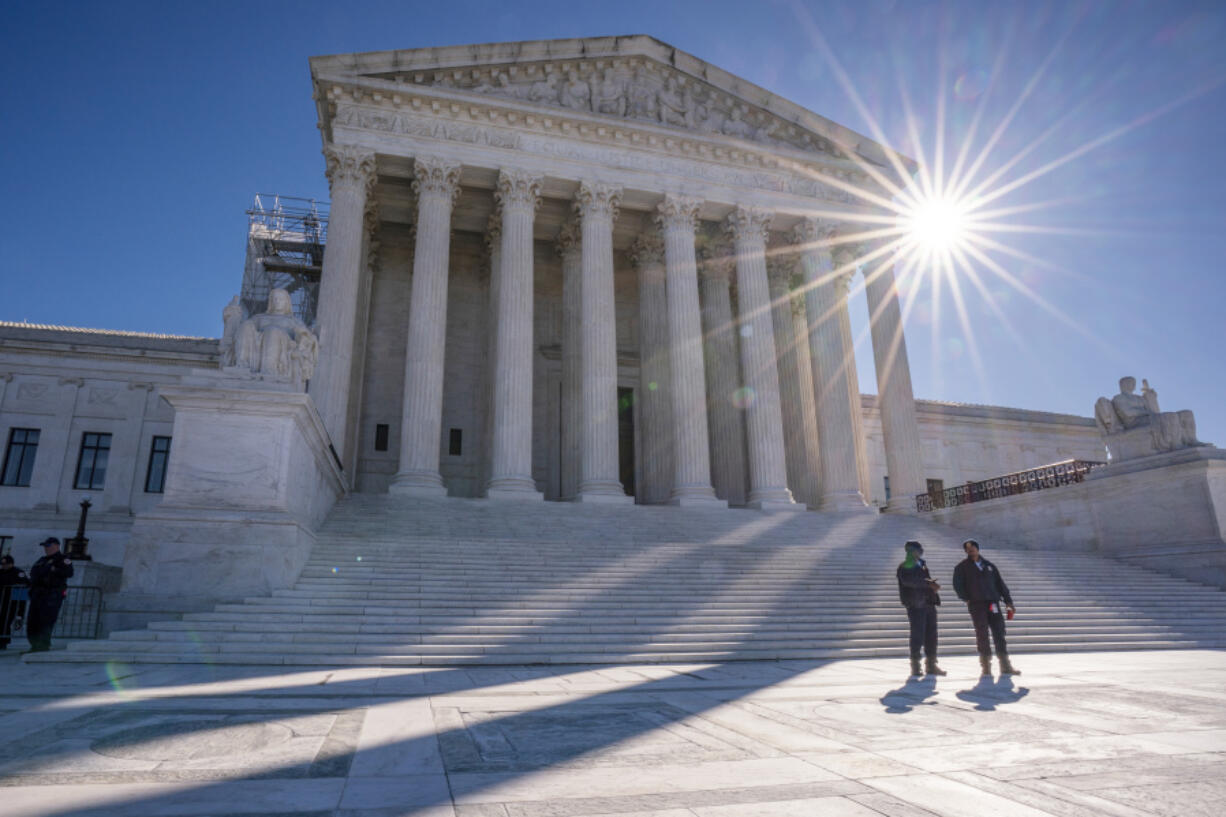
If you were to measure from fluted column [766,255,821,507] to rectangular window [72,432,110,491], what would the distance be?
90.5ft

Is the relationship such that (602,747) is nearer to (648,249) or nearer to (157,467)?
(648,249)

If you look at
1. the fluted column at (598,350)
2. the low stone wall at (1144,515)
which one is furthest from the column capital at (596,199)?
the low stone wall at (1144,515)

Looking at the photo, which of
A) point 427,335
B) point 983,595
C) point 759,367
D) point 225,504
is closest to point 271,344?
point 225,504

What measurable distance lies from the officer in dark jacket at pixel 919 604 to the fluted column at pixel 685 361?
14.0 metres

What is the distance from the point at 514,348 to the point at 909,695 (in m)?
17.9

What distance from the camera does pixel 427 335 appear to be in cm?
2295

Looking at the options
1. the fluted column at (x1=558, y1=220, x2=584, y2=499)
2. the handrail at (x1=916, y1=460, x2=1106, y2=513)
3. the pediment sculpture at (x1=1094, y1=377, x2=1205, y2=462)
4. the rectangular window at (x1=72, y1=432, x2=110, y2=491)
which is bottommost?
the handrail at (x1=916, y1=460, x2=1106, y2=513)

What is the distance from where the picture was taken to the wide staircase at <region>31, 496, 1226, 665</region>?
1064cm

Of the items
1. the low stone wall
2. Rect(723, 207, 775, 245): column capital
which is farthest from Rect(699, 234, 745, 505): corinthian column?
the low stone wall

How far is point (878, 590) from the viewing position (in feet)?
49.3

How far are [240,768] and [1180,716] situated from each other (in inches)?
283

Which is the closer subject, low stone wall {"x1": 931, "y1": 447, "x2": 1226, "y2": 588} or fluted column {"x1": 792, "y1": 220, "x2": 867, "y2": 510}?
low stone wall {"x1": 931, "y1": 447, "x2": 1226, "y2": 588}

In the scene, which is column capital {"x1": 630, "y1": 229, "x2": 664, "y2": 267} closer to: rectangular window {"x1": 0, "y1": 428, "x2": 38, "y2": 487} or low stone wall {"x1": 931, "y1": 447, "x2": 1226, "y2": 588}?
low stone wall {"x1": 931, "y1": 447, "x2": 1226, "y2": 588}

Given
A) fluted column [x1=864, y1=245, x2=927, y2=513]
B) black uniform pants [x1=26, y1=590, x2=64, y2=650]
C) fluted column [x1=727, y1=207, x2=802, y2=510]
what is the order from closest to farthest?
black uniform pants [x1=26, y1=590, x2=64, y2=650] → fluted column [x1=727, y1=207, x2=802, y2=510] → fluted column [x1=864, y1=245, x2=927, y2=513]
